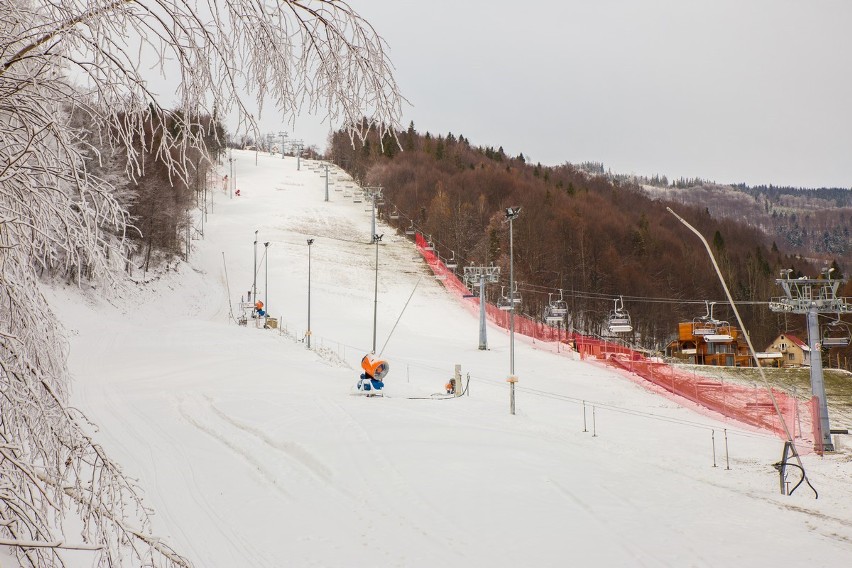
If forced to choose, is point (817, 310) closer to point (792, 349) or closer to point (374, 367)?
point (374, 367)

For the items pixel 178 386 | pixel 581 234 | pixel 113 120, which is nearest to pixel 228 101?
pixel 113 120

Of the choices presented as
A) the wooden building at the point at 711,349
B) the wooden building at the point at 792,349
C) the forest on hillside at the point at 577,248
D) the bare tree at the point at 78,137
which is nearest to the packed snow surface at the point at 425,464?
the bare tree at the point at 78,137

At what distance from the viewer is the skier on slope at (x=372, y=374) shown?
898 inches

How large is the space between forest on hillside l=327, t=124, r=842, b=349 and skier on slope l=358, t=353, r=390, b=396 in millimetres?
41734

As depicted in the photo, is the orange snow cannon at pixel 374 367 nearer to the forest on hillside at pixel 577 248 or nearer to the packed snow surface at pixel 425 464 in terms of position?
the packed snow surface at pixel 425 464

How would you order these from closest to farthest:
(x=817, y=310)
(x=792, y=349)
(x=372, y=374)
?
(x=372, y=374)
(x=817, y=310)
(x=792, y=349)

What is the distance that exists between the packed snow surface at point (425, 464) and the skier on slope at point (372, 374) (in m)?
0.73

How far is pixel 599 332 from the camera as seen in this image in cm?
7912

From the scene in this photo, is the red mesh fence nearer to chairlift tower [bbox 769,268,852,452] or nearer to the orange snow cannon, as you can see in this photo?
chairlift tower [bbox 769,268,852,452]

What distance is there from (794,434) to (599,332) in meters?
55.5

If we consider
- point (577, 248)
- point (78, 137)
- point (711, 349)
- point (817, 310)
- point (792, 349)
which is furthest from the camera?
point (577, 248)

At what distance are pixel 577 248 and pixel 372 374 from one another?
68.0 m

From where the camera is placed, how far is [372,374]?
75.4 feet

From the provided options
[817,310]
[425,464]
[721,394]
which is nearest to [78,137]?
[425,464]
